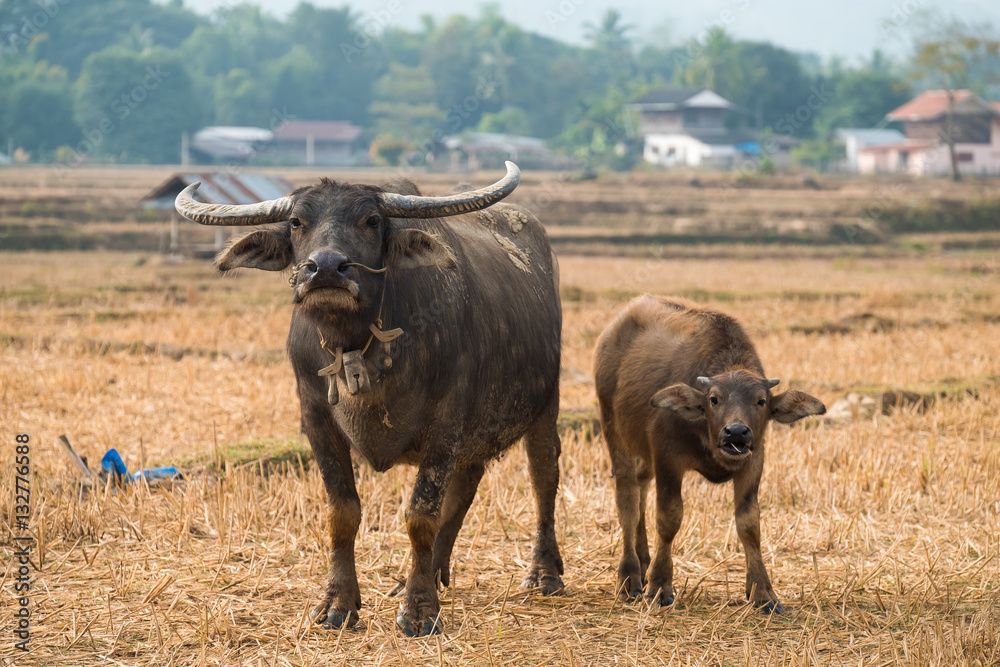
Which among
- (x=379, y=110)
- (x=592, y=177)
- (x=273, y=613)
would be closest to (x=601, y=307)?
(x=273, y=613)

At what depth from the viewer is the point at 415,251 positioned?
367 centimetres

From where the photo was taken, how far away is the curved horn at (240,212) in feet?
12.1

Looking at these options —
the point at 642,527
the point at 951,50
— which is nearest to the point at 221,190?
the point at 642,527

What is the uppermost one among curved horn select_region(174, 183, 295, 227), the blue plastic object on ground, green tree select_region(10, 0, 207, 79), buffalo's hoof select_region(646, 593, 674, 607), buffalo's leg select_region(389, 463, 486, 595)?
green tree select_region(10, 0, 207, 79)

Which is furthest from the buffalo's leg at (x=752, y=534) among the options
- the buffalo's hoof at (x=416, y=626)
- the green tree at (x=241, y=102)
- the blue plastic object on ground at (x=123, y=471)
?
the green tree at (x=241, y=102)

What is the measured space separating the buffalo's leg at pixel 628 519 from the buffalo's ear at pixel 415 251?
144cm

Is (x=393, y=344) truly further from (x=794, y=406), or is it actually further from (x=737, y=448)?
(x=794, y=406)

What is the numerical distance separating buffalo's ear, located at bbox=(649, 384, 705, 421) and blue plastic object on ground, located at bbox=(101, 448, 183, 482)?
274 centimetres

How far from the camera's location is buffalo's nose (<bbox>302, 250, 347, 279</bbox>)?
3.35m

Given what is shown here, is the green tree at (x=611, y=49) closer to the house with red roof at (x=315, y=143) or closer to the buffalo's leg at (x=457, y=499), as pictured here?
the house with red roof at (x=315, y=143)

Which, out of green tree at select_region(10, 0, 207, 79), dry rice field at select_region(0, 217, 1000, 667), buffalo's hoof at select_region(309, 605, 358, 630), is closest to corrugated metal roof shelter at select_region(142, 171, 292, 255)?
dry rice field at select_region(0, 217, 1000, 667)

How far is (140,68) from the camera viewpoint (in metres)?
45.5

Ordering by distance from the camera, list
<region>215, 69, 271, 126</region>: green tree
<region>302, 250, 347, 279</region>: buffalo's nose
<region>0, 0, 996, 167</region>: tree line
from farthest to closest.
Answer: <region>215, 69, 271, 126</region>: green tree < <region>0, 0, 996, 167</region>: tree line < <region>302, 250, 347, 279</region>: buffalo's nose

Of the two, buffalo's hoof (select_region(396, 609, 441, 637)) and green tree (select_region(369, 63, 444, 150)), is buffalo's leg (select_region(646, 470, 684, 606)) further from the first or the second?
green tree (select_region(369, 63, 444, 150))
